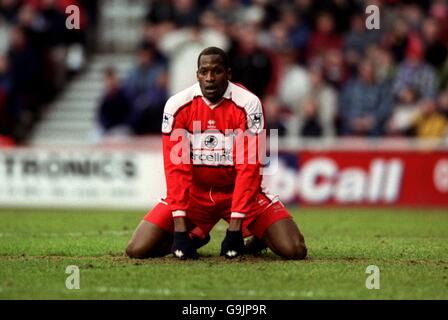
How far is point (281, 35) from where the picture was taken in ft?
75.6

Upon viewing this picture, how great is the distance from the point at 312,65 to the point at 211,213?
11938 mm

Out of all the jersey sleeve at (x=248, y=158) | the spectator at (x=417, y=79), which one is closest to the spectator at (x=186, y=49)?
the spectator at (x=417, y=79)

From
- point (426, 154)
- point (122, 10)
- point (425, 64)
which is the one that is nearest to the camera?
point (426, 154)

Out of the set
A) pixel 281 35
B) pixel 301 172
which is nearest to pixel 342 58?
pixel 281 35

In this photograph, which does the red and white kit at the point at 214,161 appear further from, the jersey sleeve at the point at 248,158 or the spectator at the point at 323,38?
the spectator at the point at 323,38

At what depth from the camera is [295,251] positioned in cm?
1098

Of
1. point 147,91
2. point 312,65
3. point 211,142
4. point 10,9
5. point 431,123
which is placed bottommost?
point 431,123

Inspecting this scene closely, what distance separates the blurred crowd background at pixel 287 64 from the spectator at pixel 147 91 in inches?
0.8

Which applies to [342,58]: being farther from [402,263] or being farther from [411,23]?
[402,263]

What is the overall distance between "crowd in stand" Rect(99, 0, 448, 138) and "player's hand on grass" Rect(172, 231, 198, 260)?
1054 centimetres

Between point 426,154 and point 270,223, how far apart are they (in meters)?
9.56

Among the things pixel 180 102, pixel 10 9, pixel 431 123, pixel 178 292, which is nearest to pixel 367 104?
pixel 431 123

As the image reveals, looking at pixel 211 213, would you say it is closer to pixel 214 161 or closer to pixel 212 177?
pixel 212 177

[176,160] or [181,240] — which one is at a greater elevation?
[176,160]
